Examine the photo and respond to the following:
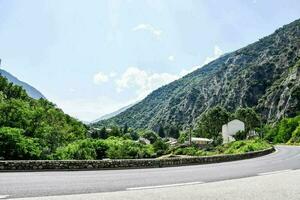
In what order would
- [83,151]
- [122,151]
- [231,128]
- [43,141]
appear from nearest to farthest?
1. [43,141]
2. [83,151]
3. [122,151]
4. [231,128]

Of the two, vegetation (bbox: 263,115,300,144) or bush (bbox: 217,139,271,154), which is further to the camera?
vegetation (bbox: 263,115,300,144)

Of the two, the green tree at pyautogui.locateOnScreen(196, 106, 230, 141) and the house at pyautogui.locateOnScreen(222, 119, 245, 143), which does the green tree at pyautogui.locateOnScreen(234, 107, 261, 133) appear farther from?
the green tree at pyautogui.locateOnScreen(196, 106, 230, 141)

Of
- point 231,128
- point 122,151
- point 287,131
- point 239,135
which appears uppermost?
point 231,128

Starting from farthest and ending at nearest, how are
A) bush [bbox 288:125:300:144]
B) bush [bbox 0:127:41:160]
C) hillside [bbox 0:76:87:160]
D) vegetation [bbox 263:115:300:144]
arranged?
vegetation [bbox 263:115:300:144] → bush [bbox 288:125:300:144] → hillside [bbox 0:76:87:160] → bush [bbox 0:127:41:160]

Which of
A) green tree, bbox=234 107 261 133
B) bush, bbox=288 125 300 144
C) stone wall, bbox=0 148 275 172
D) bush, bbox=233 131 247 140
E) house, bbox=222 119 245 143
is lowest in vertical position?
stone wall, bbox=0 148 275 172

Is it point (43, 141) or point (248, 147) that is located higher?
point (43, 141)

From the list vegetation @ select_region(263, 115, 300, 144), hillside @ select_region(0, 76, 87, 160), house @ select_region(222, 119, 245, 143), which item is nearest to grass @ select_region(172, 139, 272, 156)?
vegetation @ select_region(263, 115, 300, 144)

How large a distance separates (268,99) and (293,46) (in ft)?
152

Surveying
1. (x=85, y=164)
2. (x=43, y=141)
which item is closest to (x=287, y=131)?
(x=43, y=141)

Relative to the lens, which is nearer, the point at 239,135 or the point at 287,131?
the point at 287,131

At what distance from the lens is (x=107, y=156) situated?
66875 millimetres

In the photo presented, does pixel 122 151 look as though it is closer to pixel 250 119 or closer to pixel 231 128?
pixel 231 128

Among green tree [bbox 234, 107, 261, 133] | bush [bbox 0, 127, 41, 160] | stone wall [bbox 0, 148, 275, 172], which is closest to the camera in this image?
stone wall [bbox 0, 148, 275, 172]

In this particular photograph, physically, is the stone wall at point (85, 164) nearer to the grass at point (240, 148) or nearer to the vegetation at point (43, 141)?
the vegetation at point (43, 141)
